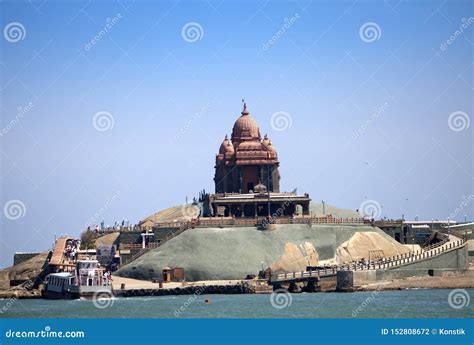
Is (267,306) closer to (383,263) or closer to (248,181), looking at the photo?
(383,263)

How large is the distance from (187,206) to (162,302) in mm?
51097

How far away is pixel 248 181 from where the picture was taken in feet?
582

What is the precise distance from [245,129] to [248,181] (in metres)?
7.23

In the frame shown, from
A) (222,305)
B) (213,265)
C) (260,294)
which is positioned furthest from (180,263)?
(222,305)

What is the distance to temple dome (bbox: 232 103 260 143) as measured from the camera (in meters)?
180

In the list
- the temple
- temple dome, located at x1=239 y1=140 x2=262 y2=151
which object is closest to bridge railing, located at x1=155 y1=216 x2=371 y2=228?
the temple

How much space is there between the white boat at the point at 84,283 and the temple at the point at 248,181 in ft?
108

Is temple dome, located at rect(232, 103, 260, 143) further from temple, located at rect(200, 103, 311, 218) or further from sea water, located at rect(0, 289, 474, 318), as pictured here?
sea water, located at rect(0, 289, 474, 318)

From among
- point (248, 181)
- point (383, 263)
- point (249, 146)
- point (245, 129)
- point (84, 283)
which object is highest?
point (245, 129)

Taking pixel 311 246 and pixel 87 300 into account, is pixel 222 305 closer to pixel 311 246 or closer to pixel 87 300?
pixel 87 300

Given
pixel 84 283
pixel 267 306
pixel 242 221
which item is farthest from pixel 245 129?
pixel 267 306

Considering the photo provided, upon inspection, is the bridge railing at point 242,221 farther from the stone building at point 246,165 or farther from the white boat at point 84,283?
the white boat at point 84,283

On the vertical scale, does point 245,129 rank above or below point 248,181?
above

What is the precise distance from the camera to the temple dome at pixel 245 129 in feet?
590
